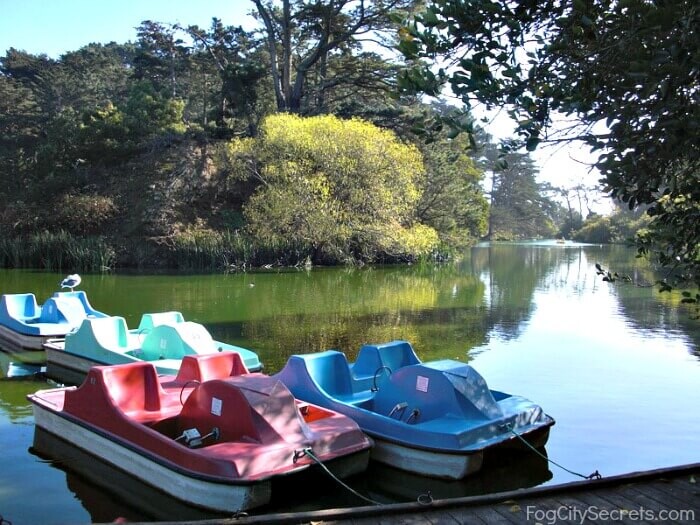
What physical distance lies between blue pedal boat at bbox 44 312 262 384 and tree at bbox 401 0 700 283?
6.21 m

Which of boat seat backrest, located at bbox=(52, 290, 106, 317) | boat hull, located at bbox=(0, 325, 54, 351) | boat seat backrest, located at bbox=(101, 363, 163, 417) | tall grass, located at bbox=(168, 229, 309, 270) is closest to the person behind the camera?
boat seat backrest, located at bbox=(101, 363, 163, 417)

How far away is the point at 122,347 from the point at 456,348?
5.72m

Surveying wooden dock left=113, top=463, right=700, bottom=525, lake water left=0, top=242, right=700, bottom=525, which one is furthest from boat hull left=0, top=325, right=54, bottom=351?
wooden dock left=113, top=463, right=700, bottom=525

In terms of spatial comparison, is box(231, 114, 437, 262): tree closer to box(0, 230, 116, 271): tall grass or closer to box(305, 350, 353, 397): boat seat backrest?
box(0, 230, 116, 271): tall grass

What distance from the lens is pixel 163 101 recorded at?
119 feet

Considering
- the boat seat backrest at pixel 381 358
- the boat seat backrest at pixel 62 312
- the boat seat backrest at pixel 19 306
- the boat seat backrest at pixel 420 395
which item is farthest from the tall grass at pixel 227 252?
the boat seat backrest at pixel 420 395

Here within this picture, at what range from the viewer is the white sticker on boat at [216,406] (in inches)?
229

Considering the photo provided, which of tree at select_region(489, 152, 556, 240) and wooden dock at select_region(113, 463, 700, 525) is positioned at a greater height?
tree at select_region(489, 152, 556, 240)

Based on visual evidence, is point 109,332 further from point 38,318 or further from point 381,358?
point 381,358

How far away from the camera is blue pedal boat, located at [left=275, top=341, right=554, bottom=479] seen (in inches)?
234

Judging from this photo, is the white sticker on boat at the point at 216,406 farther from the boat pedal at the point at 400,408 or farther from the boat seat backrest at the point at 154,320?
the boat seat backrest at the point at 154,320

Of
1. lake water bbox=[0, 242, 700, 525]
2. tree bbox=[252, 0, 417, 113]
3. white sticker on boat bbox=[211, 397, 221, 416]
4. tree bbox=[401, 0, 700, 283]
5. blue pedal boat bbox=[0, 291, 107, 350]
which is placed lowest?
lake water bbox=[0, 242, 700, 525]

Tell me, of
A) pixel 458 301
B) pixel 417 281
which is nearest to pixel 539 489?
pixel 458 301

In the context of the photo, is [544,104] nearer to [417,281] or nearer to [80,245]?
[417,281]
